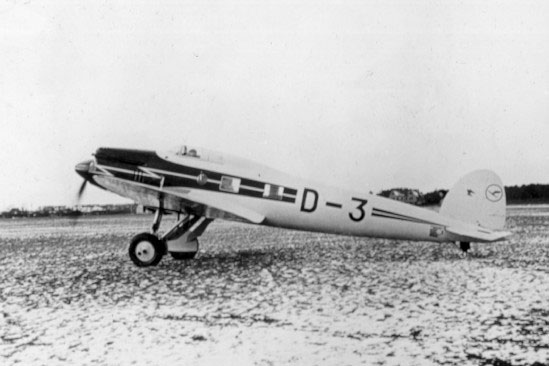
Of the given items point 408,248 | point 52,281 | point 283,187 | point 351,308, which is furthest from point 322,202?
point 52,281

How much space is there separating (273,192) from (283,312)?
3.95 m

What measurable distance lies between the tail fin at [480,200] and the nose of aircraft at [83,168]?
626 centimetres

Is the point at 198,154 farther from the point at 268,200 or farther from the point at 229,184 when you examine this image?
the point at 268,200

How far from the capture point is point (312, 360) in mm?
3619

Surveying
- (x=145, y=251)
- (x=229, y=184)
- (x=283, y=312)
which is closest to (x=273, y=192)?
(x=229, y=184)

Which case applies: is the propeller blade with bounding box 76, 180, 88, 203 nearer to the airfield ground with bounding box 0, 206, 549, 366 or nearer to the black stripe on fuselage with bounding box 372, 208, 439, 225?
the airfield ground with bounding box 0, 206, 549, 366

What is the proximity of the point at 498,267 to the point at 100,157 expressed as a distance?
21.8 feet

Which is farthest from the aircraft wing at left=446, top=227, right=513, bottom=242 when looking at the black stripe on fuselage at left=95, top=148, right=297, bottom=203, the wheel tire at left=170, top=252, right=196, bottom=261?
the wheel tire at left=170, top=252, right=196, bottom=261

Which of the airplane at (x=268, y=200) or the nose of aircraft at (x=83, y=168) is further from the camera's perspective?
the nose of aircraft at (x=83, y=168)

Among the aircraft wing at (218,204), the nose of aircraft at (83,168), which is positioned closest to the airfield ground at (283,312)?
the aircraft wing at (218,204)

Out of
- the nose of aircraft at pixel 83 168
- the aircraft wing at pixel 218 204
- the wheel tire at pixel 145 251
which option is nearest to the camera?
the wheel tire at pixel 145 251

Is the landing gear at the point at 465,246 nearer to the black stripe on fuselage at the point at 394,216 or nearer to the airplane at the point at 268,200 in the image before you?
the airplane at the point at 268,200

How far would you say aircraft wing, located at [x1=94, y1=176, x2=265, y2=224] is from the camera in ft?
26.9

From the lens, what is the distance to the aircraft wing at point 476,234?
8117 mm
